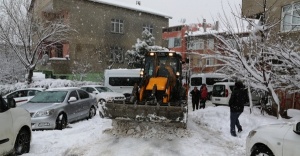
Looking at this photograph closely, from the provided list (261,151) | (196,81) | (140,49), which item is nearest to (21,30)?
(140,49)

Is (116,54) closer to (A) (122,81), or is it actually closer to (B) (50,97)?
(A) (122,81)

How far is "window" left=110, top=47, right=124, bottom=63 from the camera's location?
34966mm

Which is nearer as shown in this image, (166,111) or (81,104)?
(166,111)

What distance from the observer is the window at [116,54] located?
3497 centimetres

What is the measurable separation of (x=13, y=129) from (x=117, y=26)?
1164 inches

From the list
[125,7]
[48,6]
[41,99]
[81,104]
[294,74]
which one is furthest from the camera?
[125,7]

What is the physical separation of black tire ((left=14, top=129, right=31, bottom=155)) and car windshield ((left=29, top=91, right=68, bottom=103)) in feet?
14.1

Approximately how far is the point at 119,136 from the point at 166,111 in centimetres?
165

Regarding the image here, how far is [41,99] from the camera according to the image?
12.3 meters

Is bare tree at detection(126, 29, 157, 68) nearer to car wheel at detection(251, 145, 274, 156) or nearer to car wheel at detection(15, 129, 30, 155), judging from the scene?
car wheel at detection(15, 129, 30, 155)

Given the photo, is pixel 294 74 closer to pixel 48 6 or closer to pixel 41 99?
pixel 41 99

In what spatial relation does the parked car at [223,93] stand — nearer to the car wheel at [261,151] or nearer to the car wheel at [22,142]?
the car wheel at [261,151]

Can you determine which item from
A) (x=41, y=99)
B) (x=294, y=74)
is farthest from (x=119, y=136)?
(x=294, y=74)

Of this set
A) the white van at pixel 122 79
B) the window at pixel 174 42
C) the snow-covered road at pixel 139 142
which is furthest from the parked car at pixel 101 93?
the window at pixel 174 42
